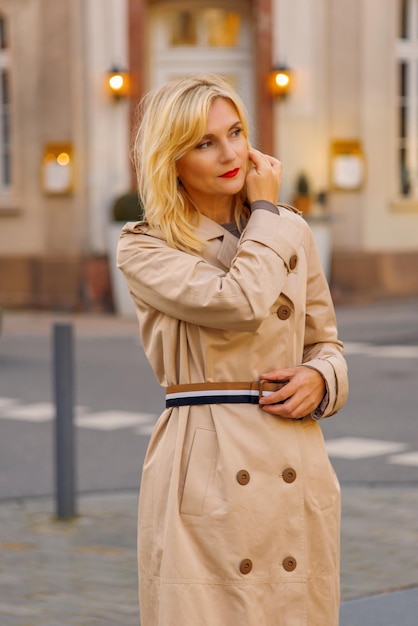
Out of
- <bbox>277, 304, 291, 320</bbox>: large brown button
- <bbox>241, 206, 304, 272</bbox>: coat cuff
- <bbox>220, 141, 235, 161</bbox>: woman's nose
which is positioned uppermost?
<bbox>220, 141, 235, 161</bbox>: woman's nose

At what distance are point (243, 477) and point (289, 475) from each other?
0.36 ft

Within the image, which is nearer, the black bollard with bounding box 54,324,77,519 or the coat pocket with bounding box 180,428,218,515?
the coat pocket with bounding box 180,428,218,515

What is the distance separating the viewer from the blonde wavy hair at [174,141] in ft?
9.59

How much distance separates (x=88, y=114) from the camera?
60.2 ft

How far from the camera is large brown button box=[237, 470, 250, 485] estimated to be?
2.90m

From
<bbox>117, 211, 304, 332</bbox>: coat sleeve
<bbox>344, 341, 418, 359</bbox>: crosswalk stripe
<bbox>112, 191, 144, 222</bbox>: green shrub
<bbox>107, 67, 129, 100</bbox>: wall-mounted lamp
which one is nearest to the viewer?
<bbox>117, 211, 304, 332</bbox>: coat sleeve

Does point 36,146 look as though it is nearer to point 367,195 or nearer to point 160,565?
point 367,195

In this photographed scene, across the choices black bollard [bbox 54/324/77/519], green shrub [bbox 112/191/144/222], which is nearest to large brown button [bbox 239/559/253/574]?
black bollard [bbox 54/324/77/519]

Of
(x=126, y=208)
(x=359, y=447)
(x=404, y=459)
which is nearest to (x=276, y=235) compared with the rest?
(x=404, y=459)

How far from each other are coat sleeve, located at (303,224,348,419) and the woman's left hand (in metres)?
0.04

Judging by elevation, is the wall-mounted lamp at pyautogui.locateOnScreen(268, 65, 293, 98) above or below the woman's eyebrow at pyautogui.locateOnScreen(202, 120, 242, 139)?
below

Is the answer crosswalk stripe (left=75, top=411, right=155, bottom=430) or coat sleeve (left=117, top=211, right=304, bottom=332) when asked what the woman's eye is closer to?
coat sleeve (left=117, top=211, right=304, bottom=332)

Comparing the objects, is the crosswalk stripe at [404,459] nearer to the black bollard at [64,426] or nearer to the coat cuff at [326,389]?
the black bollard at [64,426]

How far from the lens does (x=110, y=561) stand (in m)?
5.64
